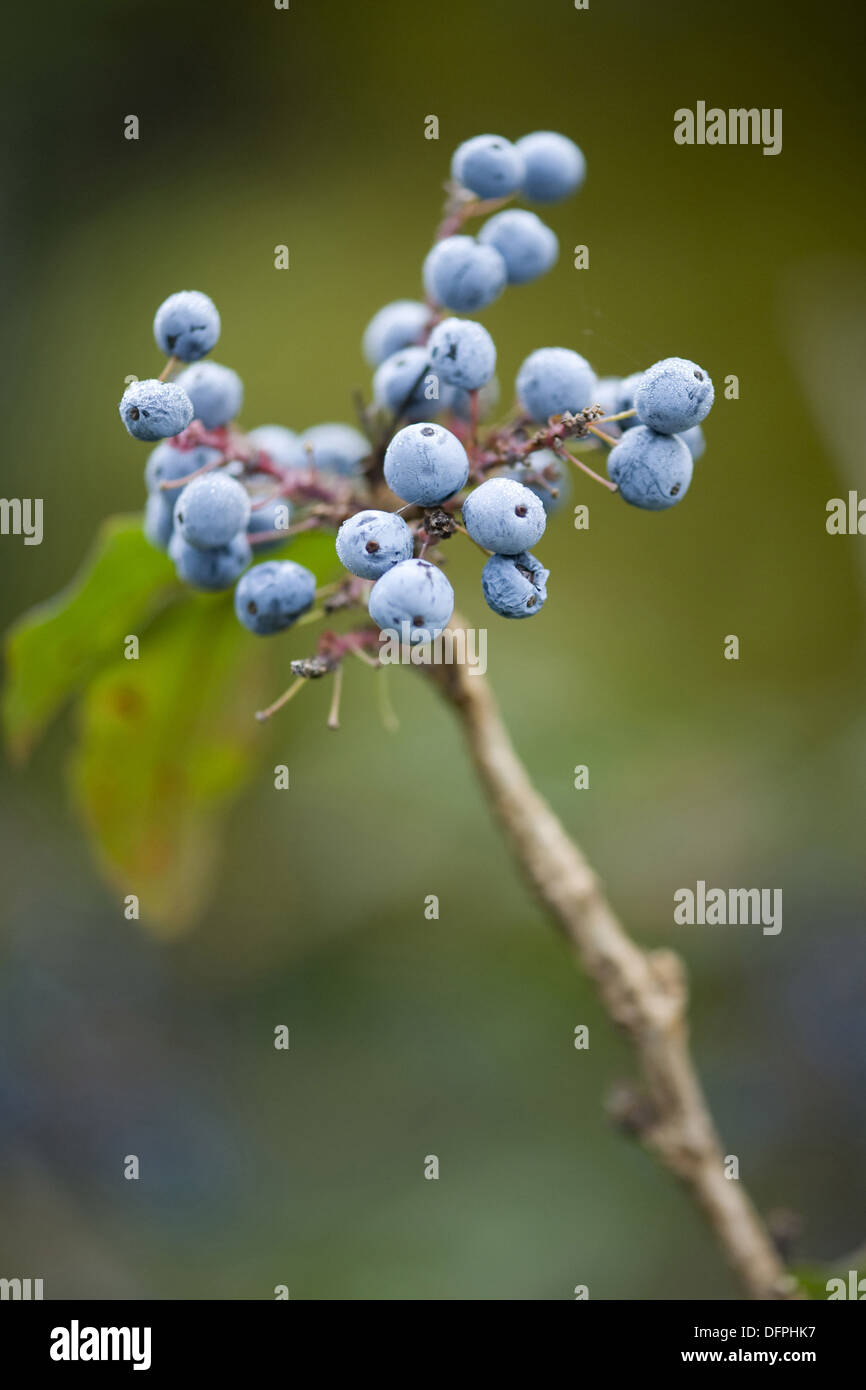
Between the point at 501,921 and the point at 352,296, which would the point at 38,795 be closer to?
the point at 501,921

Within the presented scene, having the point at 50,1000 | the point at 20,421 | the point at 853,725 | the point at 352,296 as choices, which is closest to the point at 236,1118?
the point at 50,1000

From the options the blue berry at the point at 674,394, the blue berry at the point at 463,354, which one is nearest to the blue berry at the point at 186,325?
the blue berry at the point at 463,354

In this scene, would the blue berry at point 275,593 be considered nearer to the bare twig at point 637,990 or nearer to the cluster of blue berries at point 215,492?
the cluster of blue berries at point 215,492

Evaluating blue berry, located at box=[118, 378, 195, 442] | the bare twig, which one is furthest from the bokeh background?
blue berry, located at box=[118, 378, 195, 442]

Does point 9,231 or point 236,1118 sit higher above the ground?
point 9,231

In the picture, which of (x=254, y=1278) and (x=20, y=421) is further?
(x=20, y=421)

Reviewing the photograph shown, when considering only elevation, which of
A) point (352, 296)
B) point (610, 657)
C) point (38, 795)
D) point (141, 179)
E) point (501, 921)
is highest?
point (141, 179)
